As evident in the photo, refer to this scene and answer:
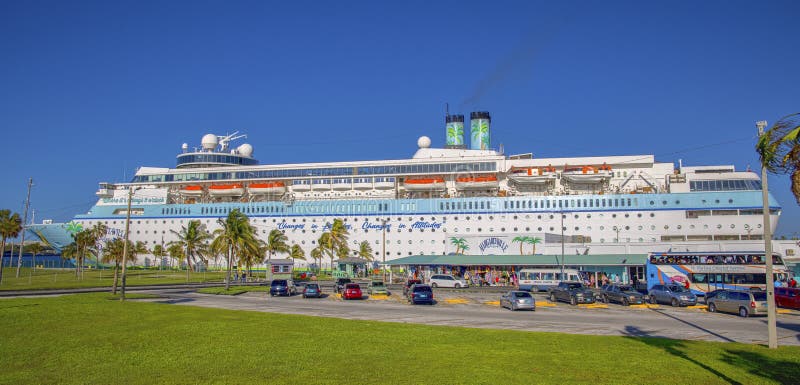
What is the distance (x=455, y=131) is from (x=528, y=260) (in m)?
26.9

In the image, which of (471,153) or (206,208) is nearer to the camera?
(471,153)

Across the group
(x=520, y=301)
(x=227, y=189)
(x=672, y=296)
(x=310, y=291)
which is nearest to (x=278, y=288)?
(x=310, y=291)

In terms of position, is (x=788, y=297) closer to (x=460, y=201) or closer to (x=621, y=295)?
(x=621, y=295)

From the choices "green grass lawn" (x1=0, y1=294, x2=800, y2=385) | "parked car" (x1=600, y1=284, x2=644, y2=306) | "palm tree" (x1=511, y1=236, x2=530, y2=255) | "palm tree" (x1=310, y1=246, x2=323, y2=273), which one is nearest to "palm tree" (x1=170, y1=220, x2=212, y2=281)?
"palm tree" (x1=310, y1=246, x2=323, y2=273)

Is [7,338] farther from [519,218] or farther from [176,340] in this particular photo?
[519,218]

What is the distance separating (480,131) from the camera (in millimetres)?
75062

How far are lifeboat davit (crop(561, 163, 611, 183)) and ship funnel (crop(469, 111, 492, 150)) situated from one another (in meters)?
13.3

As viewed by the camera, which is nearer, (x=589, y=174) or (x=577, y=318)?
(x=577, y=318)

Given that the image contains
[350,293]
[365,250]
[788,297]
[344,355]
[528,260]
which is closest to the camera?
[344,355]

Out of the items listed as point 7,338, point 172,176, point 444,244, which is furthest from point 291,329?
point 172,176

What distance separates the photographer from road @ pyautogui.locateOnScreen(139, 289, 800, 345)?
21.3m

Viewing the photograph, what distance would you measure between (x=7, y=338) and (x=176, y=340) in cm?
498

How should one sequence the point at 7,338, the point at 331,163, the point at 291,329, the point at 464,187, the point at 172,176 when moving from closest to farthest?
the point at 7,338
the point at 291,329
the point at 464,187
the point at 331,163
the point at 172,176

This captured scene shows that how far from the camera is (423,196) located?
73500 millimetres
